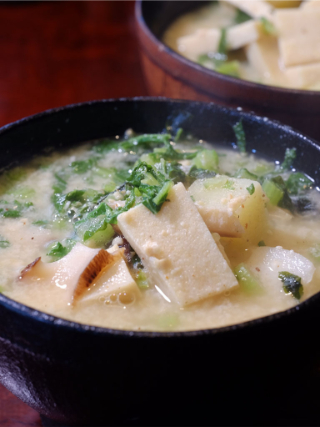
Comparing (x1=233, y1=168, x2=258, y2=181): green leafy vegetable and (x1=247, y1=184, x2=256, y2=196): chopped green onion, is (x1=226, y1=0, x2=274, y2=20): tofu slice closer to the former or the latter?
(x1=233, y1=168, x2=258, y2=181): green leafy vegetable

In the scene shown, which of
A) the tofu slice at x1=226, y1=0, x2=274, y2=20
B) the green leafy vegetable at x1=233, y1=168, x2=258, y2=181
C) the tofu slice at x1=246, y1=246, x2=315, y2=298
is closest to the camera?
the tofu slice at x1=246, y1=246, x2=315, y2=298

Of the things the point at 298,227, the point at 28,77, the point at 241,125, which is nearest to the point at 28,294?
the point at 298,227

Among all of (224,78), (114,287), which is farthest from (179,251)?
(224,78)

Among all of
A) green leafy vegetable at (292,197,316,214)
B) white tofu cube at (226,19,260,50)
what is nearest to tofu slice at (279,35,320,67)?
white tofu cube at (226,19,260,50)

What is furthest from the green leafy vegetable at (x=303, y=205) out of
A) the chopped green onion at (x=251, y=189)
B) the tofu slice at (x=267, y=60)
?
the tofu slice at (x=267, y=60)

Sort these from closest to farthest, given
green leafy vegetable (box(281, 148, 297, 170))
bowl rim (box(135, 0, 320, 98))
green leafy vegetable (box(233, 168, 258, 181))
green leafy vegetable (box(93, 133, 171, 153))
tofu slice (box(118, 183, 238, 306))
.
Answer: tofu slice (box(118, 183, 238, 306)) < green leafy vegetable (box(233, 168, 258, 181)) < green leafy vegetable (box(281, 148, 297, 170)) < green leafy vegetable (box(93, 133, 171, 153)) < bowl rim (box(135, 0, 320, 98))

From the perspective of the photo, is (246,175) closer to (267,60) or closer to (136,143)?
(136,143)
